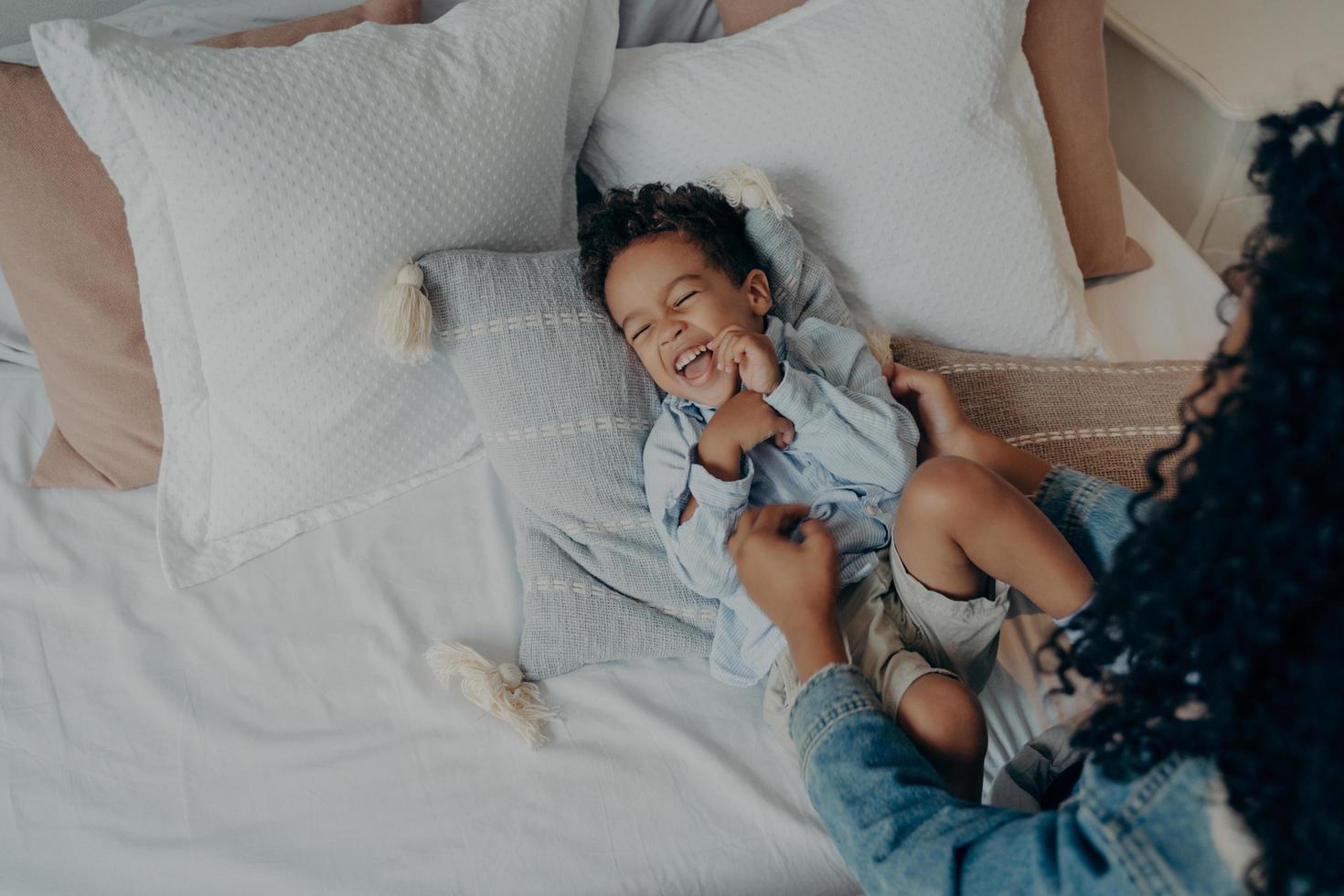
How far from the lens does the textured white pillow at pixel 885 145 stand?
4.14ft

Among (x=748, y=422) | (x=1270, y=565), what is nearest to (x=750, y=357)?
(x=748, y=422)

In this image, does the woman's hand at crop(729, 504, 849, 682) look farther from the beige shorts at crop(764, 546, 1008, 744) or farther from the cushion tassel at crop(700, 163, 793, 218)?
the cushion tassel at crop(700, 163, 793, 218)

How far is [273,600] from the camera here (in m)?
1.14

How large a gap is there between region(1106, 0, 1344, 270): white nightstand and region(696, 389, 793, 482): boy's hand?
3.78 feet

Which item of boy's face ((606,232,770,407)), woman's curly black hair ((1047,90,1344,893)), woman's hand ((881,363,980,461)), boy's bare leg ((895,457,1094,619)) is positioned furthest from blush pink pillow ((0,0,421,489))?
woman's curly black hair ((1047,90,1344,893))

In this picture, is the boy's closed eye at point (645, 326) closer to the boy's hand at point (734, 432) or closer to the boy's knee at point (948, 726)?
the boy's hand at point (734, 432)

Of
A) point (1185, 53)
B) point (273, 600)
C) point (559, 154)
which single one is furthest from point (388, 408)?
point (1185, 53)

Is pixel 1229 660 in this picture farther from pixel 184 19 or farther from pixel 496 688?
pixel 184 19

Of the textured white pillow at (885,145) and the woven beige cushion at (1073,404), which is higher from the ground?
the textured white pillow at (885,145)

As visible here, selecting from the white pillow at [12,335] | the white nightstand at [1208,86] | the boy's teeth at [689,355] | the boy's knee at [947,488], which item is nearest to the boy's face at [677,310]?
the boy's teeth at [689,355]

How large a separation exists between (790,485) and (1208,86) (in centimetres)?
118

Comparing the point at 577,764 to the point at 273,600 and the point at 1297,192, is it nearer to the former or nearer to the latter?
the point at 273,600

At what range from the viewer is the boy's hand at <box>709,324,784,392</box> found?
1086 mm

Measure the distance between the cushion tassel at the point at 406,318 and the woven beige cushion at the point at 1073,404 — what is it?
0.60 meters
